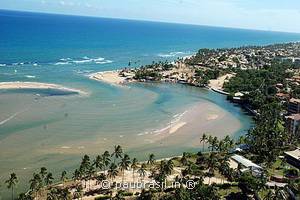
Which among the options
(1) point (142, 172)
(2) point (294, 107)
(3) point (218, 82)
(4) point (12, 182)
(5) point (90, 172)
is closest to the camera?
(4) point (12, 182)

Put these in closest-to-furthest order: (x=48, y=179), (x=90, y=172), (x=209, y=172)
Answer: (x=48, y=179)
(x=90, y=172)
(x=209, y=172)

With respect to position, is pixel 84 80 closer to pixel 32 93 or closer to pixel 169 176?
pixel 32 93

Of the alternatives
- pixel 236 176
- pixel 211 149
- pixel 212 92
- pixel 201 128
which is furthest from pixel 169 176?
pixel 212 92

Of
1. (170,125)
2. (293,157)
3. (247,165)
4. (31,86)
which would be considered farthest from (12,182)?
(31,86)

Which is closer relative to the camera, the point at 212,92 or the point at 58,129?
the point at 58,129

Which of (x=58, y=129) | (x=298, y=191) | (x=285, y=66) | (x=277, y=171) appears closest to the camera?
(x=298, y=191)

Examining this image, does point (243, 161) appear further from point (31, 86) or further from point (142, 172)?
point (31, 86)

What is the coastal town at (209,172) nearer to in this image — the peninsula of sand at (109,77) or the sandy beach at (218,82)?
the sandy beach at (218,82)

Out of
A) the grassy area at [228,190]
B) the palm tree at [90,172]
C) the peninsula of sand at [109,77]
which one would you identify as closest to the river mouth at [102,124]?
the palm tree at [90,172]
